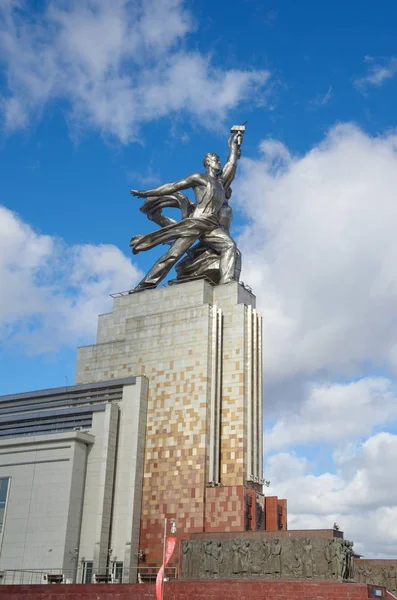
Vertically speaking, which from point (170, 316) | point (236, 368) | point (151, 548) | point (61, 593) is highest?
point (170, 316)

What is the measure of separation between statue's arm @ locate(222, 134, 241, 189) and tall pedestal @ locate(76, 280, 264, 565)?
8.09 meters

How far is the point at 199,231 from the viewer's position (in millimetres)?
42188

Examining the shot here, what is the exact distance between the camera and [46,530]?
112 ft

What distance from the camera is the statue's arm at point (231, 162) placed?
146 feet

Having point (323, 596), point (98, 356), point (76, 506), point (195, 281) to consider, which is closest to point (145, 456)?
point (76, 506)

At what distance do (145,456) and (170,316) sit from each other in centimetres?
755

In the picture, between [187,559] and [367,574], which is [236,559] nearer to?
[187,559]

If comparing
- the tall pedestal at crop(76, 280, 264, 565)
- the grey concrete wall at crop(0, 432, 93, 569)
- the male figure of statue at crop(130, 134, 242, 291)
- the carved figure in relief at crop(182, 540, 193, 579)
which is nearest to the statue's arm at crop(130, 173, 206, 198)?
the male figure of statue at crop(130, 134, 242, 291)

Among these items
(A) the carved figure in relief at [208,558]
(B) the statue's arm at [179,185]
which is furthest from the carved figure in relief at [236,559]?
(B) the statue's arm at [179,185]

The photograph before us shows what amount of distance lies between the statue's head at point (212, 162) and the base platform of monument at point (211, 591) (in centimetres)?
2451

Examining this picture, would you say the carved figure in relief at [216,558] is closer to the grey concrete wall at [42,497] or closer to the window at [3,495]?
the grey concrete wall at [42,497]

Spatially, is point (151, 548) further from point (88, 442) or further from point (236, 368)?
point (236, 368)

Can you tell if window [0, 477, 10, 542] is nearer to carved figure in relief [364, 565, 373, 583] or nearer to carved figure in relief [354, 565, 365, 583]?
carved figure in relief [354, 565, 365, 583]

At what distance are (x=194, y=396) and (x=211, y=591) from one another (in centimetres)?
1076
